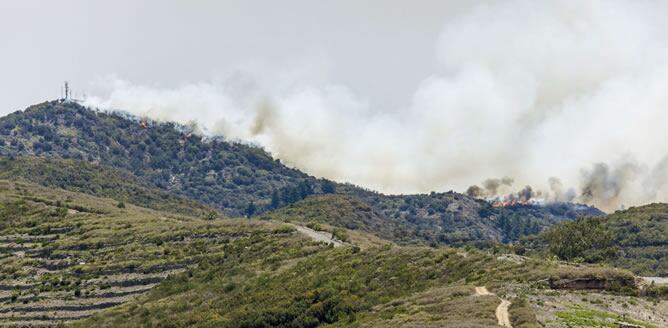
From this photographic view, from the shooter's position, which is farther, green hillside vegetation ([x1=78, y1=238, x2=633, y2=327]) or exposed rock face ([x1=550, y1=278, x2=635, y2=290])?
exposed rock face ([x1=550, y1=278, x2=635, y2=290])

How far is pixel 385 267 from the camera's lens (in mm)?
145500

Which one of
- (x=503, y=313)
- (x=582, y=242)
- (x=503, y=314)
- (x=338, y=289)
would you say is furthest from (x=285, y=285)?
(x=582, y=242)

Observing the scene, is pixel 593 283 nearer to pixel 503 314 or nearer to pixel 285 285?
pixel 503 314

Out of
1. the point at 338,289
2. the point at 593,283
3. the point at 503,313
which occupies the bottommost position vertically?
the point at 503,313

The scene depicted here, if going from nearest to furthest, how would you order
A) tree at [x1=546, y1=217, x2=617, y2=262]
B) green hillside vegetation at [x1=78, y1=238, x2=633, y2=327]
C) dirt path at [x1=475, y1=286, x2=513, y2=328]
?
dirt path at [x1=475, y1=286, x2=513, y2=328] < green hillside vegetation at [x1=78, y1=238, x2=633, y2=327] < tree at [x1=546, y1=217, x2=617, y2=262]

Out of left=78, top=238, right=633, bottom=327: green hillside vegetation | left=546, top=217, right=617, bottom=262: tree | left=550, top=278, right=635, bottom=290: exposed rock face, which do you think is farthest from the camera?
left=546, top=217, right=617, bottom=262: tree

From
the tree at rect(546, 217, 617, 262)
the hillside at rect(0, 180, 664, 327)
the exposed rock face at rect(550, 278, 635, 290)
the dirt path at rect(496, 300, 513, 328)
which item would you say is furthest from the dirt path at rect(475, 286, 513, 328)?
the tree at rect(546, 217, 617, 262)

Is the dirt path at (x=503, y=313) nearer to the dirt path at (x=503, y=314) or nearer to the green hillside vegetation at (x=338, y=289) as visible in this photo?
the dirt path at (x=503, y=314)

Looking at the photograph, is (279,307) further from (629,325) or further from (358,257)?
(629,325)

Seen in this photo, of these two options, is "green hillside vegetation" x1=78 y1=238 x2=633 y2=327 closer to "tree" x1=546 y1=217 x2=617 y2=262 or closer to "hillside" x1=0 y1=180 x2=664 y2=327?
"hillside" x1=0 y1=180 x2=664 y2=327

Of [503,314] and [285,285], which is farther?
[285,285]

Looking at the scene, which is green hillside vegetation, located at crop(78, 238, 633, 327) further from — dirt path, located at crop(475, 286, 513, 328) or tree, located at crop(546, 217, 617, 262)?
tree, located at crop(546, 217, 617, 262)

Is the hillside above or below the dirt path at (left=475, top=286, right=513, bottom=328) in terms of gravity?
above

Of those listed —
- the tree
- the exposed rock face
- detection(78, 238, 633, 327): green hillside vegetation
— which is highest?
the tree
